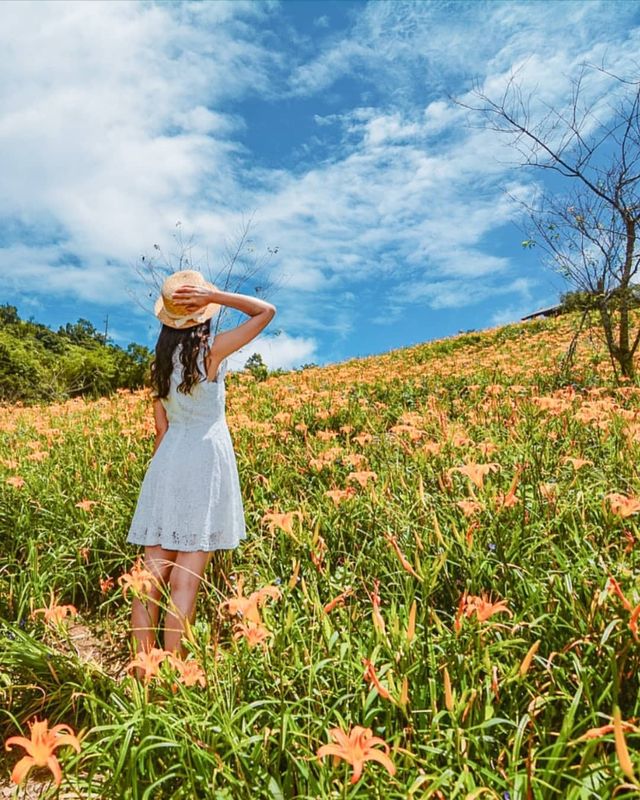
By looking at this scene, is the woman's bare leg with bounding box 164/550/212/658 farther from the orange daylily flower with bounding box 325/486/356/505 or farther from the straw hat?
the straw hat

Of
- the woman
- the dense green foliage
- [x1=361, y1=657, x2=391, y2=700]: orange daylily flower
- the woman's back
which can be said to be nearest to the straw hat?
the woman

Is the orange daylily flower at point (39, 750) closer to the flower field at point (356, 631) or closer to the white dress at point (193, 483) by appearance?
the flower field at point (356, 631)

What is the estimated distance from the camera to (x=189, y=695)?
1.86 m

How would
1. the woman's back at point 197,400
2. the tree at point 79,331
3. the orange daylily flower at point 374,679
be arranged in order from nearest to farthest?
the orange daylily flower at point 374,679, the woman's back at point 197,400, the tree at point 79,331

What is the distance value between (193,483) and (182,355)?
69 centimetres

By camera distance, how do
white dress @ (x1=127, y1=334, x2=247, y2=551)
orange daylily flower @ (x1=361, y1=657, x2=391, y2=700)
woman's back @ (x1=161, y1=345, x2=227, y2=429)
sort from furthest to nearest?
1. woman's back @ (x1=161, y1=345, x2=227, y2=429)
2. white dress @ (x1=127, y1=334, x2=247, y2=551)
3. orange daylily flower @ (x1=361, y1=657, x2=391, y2=700)

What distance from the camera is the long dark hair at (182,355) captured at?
2.92m

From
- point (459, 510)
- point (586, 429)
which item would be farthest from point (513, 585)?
point (586, 429)

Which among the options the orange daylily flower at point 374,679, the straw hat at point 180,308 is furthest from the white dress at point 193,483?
the orange daylily flower at point 374,679

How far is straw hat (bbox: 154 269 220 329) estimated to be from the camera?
2924 millimetres

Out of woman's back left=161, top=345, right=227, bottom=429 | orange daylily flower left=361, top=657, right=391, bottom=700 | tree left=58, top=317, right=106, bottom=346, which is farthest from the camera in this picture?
tree left=58, top=317, right=106, bottom=346

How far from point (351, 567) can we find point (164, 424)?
53.6 inches

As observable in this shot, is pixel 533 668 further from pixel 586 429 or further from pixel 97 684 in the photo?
pixel 586 429

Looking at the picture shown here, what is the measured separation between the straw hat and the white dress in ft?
0.53
